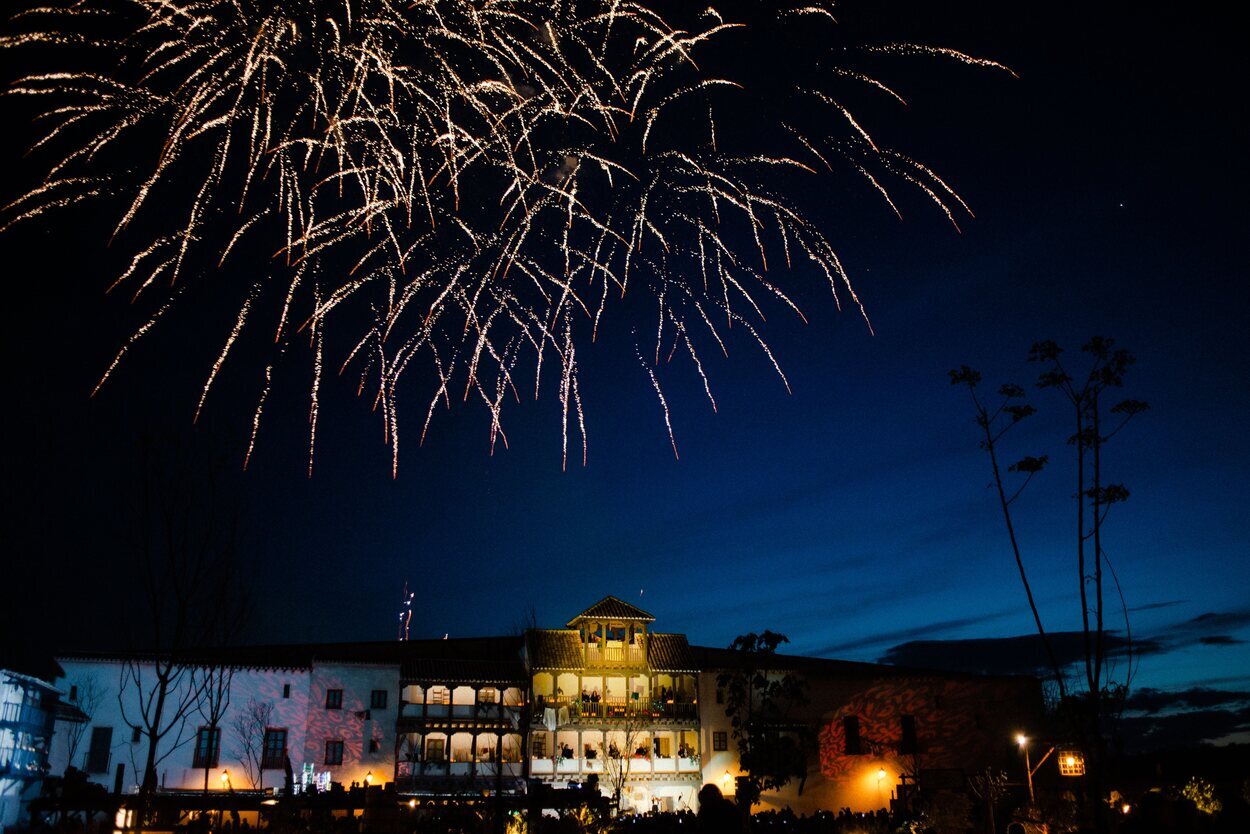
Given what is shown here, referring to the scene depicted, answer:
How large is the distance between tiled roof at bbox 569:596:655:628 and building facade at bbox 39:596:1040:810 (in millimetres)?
59

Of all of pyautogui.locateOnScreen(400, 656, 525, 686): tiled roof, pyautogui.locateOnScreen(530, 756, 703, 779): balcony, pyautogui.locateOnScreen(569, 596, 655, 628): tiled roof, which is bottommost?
pyautogui.locateOnScreen(530, 756, 703, 779): balcony

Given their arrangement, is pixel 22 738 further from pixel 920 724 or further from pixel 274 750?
pixel 920 724

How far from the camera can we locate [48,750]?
25859mm

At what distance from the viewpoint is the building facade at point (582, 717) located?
3059 cm

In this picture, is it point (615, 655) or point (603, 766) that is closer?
point (603, 766)

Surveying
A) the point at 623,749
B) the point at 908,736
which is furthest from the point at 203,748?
the point at 908,736

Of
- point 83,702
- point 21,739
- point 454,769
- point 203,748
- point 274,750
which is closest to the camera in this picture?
point 21,739

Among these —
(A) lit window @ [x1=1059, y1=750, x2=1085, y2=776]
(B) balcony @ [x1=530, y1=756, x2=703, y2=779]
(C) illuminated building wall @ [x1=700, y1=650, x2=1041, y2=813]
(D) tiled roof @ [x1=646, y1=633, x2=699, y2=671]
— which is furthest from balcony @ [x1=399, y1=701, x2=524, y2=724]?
(A) lit window @ [x1=1059, y1=750, x2=1085, y2=776]

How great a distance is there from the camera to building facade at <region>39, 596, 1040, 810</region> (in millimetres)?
30594

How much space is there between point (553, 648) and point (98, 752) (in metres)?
16.1

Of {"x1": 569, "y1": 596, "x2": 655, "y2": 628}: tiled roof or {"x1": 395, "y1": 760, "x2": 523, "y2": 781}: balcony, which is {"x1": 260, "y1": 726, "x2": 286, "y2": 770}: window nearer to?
{"x1": 395, "y1": 760, "x2": 523, "y2": 781}: balcony

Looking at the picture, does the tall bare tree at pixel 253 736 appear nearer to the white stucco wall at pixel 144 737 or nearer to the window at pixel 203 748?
the white stucco wall at pixel 144 737

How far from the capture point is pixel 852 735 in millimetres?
35219

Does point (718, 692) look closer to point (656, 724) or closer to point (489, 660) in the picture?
point (656, 724)
